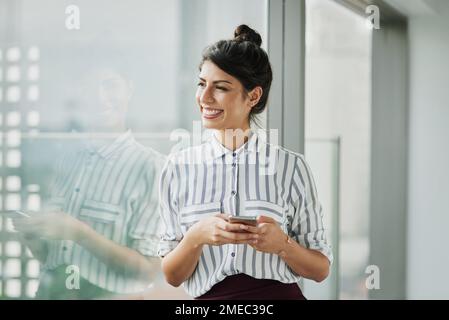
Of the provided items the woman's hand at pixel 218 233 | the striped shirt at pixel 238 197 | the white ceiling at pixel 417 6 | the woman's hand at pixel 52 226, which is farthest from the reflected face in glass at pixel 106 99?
the white ceiling at pixel 417 6

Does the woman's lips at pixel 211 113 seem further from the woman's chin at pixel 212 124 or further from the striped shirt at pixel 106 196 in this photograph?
the striped shirt at pixel 106 196

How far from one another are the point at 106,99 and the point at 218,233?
0.56m

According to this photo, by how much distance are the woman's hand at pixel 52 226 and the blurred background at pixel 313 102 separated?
0.10 ft

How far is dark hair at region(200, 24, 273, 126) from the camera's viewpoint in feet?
3.91

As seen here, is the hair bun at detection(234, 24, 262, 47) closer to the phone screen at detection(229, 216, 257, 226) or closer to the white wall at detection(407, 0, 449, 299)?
the phone screen at detection(229, 216, 257, 226)

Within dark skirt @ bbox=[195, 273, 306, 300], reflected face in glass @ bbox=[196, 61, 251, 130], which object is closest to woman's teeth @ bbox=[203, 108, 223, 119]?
reflected face in glass @ bbox=[196, 61, 251, 130]

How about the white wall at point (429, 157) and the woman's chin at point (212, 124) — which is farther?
the white wall at point (429, 157)

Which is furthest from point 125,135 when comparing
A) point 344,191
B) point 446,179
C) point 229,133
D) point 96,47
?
point 446,179

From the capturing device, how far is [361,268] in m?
2.16

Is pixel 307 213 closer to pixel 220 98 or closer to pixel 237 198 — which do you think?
pixel 237 198

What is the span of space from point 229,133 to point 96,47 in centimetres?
48

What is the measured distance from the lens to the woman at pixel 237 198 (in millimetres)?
1176

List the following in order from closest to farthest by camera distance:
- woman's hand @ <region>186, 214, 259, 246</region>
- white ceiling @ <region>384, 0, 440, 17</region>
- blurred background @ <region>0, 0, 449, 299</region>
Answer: woman's hand @ <region>186, 214, 259, 246</region>
blurred background @ <region>0, 0, 449, 299</region>
white ceiling @ <region>384, 0, 440, 17</region>

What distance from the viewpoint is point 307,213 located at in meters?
1.22
